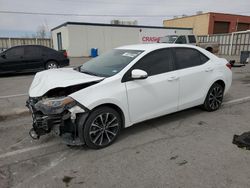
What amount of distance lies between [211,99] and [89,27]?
70.7ft

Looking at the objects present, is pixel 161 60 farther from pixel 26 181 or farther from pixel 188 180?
pixel 26 181

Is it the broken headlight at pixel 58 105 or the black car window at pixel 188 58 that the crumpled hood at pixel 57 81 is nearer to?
the broken headlight at pixel 58 105

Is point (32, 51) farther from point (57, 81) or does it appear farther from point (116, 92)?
point (116, 92)

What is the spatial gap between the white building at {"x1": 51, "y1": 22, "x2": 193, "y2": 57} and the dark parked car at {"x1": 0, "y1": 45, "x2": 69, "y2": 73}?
12.2m

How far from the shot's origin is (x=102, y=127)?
12.2ft

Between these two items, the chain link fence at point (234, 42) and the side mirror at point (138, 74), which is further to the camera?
the chain link fence at point (234, 42)

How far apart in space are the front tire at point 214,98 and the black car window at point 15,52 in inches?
380

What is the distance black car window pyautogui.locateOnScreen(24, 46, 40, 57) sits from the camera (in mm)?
11667

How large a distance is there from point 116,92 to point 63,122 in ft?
3.09

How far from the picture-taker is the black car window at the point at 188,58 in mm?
4723

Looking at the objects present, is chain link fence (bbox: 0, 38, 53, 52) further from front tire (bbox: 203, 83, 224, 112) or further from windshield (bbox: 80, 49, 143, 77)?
front tire (bbox: 203, 83, 224, 112)

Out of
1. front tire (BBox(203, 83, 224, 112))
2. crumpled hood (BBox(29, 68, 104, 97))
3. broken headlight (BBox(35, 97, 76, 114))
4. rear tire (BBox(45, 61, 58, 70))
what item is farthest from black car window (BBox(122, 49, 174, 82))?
rear tire (BBox(45, 61, 58, 70))

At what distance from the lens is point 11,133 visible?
14.6 ft

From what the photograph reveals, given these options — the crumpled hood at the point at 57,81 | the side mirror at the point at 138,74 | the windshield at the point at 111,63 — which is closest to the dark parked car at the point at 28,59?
the windshield at the point at 111,63
